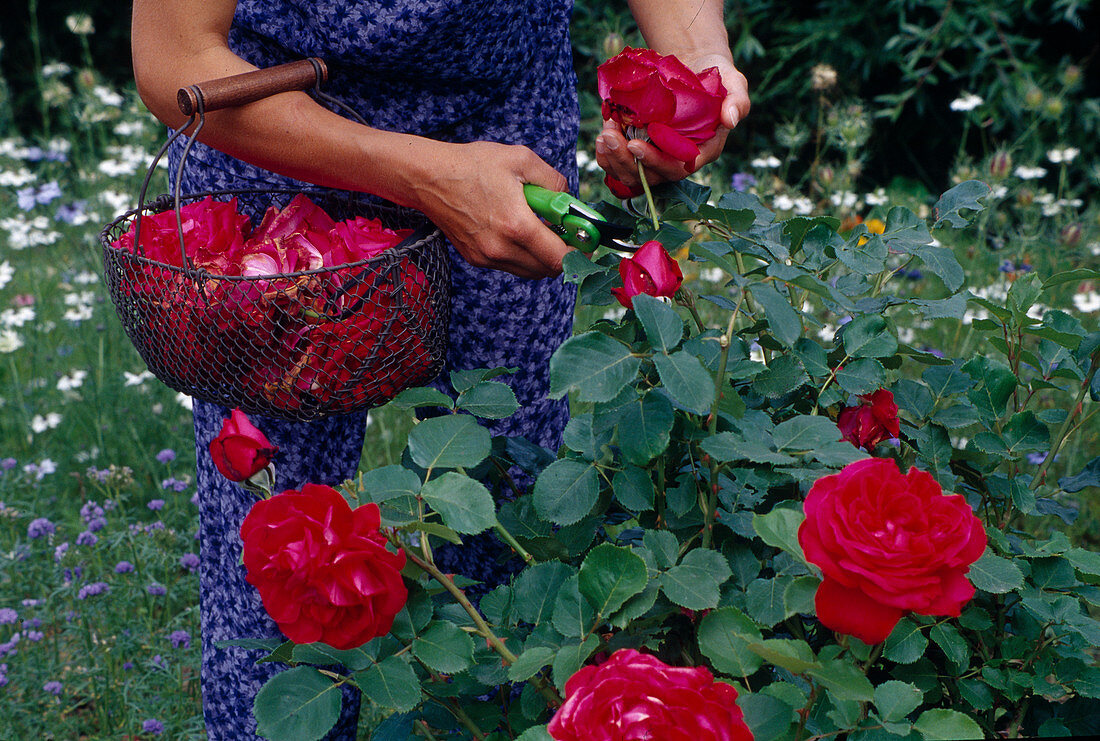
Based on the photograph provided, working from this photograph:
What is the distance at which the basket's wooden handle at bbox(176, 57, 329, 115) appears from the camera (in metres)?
0.95

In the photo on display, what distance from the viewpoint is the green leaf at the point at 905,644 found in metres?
0.79

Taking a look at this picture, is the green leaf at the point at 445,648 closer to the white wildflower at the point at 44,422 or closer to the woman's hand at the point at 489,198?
the woman's hand at the point at 489,198

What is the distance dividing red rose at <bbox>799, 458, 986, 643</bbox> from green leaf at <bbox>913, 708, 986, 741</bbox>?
14 centimetres

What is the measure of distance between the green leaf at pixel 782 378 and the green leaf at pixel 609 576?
242 mm

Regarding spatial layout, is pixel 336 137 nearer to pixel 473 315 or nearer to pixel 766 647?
pixel 473 315

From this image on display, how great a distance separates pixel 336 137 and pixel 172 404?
1685 millimetres

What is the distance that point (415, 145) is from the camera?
103 cm

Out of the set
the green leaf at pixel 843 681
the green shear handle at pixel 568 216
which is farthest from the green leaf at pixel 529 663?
the green shear handle at pixel 568 216

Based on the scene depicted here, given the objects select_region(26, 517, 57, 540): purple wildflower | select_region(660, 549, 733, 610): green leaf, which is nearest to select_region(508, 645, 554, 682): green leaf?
select_region(660, 549, 733, 610): green leaf

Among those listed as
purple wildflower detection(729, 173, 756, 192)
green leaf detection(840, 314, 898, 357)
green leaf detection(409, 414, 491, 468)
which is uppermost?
green leaf detection(840, 314, 898, 357)

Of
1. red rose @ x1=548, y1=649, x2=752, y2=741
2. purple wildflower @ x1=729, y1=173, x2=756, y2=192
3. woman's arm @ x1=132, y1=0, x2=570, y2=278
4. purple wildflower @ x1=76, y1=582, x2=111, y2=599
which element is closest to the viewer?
red rose @ x1=548, y1=649, x2=752, y2=741

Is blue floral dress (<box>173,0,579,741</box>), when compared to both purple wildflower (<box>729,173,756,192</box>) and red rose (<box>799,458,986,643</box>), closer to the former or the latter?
red rose (<box>799,458,986,643</box>)

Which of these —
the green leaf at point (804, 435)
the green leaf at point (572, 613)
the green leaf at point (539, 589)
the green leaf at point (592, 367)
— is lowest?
the green leaf at point (539, 589)

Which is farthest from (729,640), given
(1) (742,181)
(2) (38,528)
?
(1) (742,181)
